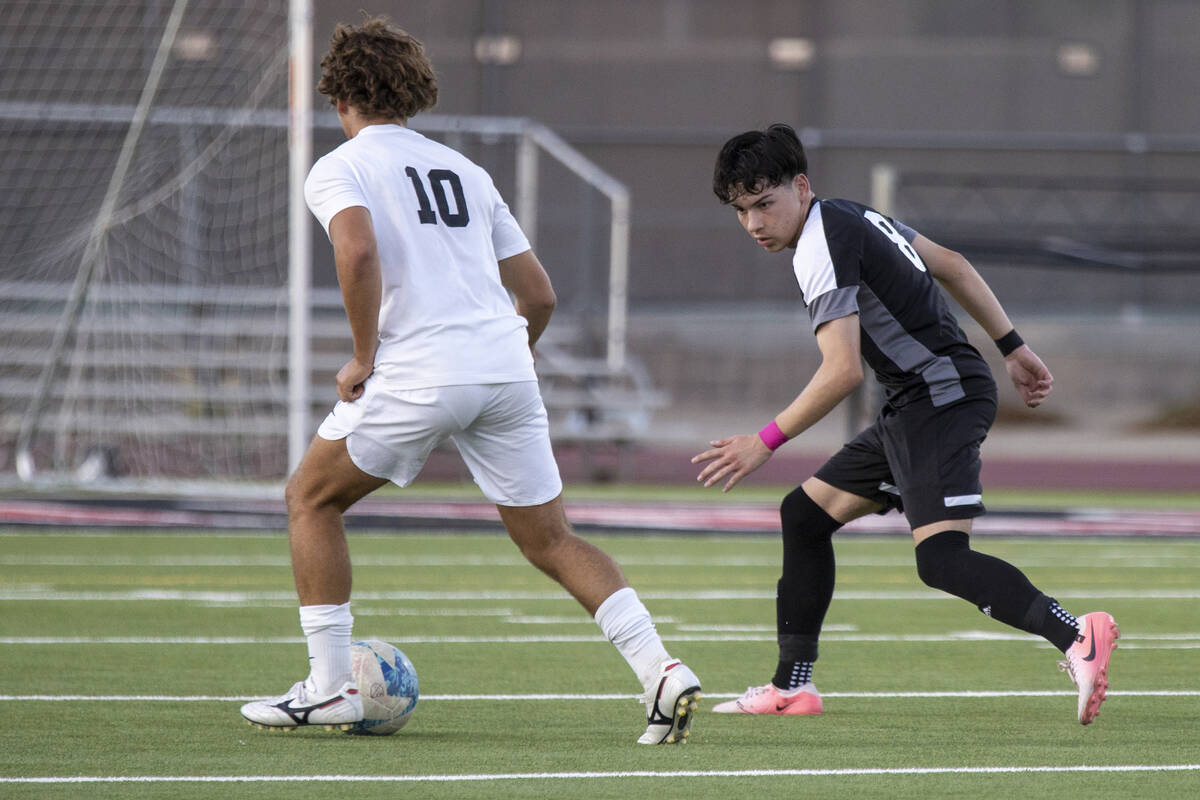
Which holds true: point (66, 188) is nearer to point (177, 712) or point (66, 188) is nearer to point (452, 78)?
point (452, 78)

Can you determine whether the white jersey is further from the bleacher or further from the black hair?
the bleacher

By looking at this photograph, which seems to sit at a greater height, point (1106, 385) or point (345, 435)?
point (345, 435)

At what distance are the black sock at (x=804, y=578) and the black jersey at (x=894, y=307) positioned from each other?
0.47 m

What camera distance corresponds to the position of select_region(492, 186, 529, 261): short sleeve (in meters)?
4.95

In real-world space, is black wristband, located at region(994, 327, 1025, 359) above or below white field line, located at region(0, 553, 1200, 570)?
above

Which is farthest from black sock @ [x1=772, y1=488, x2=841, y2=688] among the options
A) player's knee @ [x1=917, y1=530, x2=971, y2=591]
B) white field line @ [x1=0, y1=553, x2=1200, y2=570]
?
white field line @ [x1=0, y1=553, x2=1200, y2=570]

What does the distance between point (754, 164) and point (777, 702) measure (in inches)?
65.0

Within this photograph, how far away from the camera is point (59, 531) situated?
468 inches

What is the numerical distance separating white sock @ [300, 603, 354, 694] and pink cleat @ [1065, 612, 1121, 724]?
198 cm

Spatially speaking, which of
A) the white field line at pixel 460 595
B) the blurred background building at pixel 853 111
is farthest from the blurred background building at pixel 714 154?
the white field line at pixel 460 595

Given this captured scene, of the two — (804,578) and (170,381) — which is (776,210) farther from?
(170,381)

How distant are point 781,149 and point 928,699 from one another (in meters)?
1.86

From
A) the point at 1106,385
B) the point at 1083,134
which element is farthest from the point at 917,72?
the point at 1106,385

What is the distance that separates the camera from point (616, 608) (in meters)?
4.80
